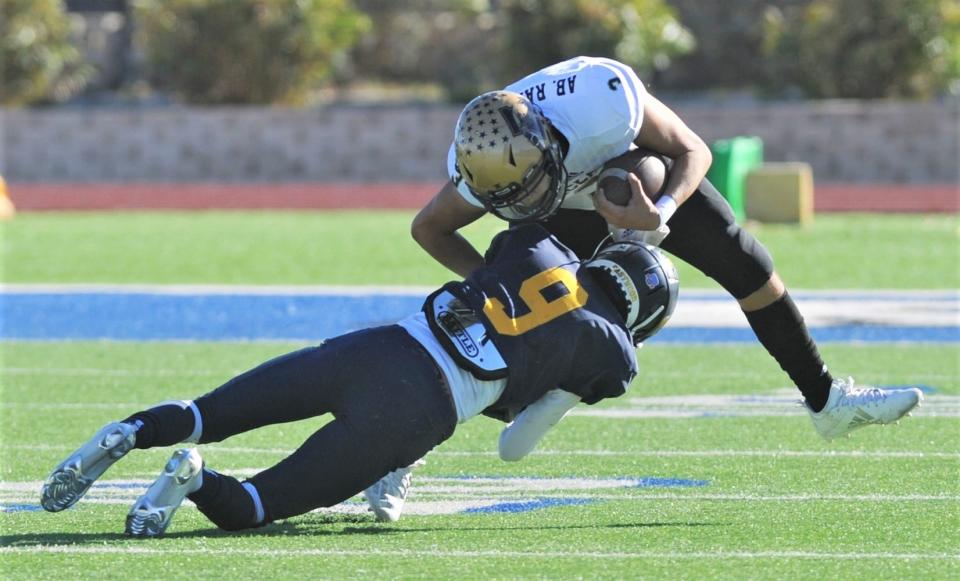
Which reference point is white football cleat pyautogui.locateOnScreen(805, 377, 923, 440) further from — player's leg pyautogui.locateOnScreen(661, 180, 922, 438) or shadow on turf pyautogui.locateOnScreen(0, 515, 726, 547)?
shadow on turf pyautogui.locateOnScreen(0, 515, 726, 547)

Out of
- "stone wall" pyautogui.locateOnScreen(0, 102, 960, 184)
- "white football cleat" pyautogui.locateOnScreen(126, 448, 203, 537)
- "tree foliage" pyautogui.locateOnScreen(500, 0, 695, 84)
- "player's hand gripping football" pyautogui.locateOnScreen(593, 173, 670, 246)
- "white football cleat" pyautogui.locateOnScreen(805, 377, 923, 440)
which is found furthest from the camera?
"stone wall" pyautogui.locateOnScreen(0, 102, 960, 184)

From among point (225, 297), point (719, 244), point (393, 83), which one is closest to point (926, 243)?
point (225, 297)

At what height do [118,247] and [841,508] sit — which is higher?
[841,508]

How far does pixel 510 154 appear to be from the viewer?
5.02m

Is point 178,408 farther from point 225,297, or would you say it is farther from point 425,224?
point 225,297

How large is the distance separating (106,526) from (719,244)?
84.4 inches

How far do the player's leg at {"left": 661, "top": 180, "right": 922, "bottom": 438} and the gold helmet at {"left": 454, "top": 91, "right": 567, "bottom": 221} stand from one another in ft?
2.57

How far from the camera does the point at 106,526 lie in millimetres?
5234

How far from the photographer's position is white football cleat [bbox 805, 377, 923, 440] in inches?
235

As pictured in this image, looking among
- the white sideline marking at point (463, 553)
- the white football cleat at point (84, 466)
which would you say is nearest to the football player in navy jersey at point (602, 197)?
the white sideline marking at point (463, 553)

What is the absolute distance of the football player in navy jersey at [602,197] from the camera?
5086 mm

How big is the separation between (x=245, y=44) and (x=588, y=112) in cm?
2076

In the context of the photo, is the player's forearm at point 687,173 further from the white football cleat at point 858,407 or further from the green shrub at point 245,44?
the green shrub at point 245,44

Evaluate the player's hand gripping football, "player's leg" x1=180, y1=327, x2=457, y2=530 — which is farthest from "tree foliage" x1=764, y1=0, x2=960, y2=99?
"player's leg" x1=180, y1=327, x2=457, y2=530
